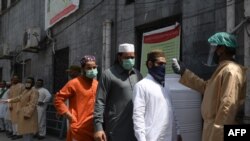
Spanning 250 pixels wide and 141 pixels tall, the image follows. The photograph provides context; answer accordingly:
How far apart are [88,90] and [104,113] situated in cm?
80

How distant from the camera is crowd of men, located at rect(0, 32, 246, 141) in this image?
3702 millimetres

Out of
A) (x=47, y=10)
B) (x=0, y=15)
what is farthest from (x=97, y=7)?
(x=0, y=15)

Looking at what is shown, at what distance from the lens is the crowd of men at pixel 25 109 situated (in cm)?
856

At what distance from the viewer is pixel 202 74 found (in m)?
5.97

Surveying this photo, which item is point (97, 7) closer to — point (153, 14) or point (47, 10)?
point (153, 14)

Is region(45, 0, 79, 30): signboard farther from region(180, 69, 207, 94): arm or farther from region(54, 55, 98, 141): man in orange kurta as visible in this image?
region(180, 69, 207, 94): arm

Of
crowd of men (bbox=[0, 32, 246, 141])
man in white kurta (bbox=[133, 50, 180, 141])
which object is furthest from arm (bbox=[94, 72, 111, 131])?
man in white kurta (bbox=[133, 50, 180, 141])

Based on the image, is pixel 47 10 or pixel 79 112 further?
pixel 47 10

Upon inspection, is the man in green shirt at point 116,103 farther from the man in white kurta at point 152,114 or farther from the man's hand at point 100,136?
the man in white kurta at point 152,114

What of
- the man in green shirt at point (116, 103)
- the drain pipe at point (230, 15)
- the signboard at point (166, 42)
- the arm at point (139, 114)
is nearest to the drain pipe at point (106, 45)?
the signboard at point (166, 42)

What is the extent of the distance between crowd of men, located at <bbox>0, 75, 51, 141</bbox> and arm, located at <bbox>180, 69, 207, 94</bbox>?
15.8 ft

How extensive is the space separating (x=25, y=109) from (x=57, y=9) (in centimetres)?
429

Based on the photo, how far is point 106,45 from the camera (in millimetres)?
8938

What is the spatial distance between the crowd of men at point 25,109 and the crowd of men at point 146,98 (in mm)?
3651
